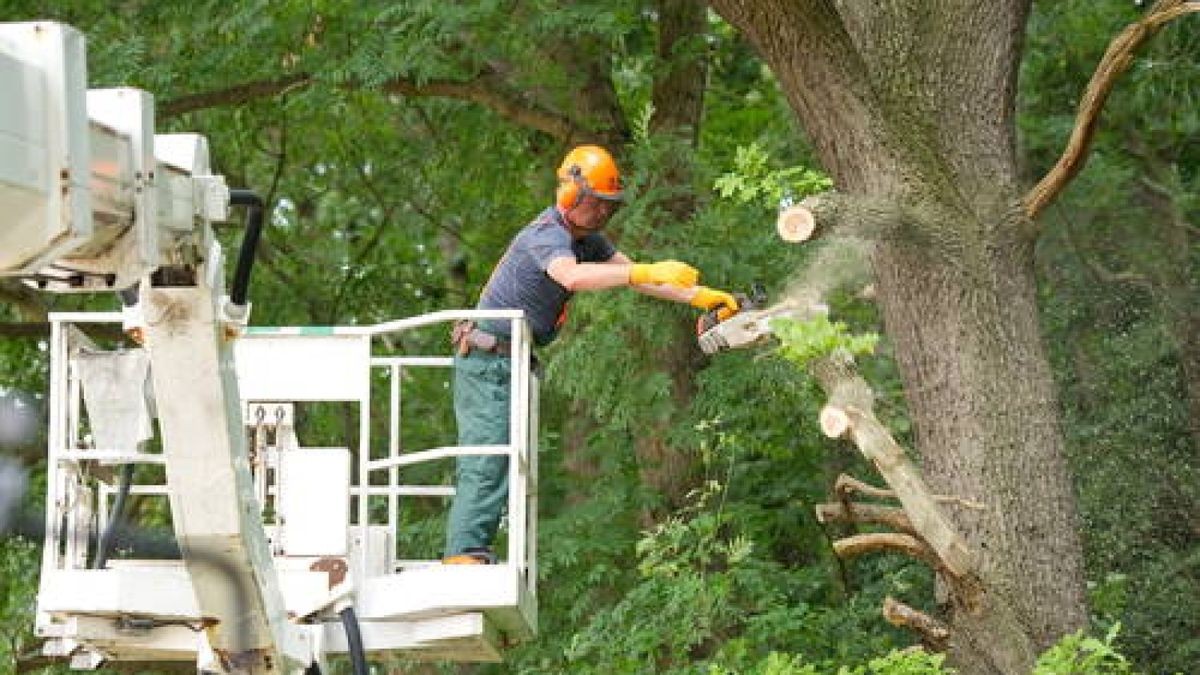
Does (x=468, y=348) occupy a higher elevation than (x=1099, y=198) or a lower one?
lower

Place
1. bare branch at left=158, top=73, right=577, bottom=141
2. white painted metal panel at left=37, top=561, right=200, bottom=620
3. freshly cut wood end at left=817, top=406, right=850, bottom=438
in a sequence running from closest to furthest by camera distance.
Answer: white painted metal panel at left=37, top=561, right=200, bottom=620
freshly cut wood end at left=817, top=406, right=850, bottom=438
bare branch at left=158, top=73, right=577, bottom=141

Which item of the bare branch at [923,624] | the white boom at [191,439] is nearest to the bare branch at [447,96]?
the white boom at [191,439]

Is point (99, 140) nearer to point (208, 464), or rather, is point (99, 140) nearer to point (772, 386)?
point (208, 464)

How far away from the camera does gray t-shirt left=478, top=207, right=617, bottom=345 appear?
435 inches

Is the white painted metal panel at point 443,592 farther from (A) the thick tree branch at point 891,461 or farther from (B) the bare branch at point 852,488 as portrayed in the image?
(B) the bare branch at point 852,488

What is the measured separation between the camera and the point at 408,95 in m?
16.4

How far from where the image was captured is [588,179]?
1120cm

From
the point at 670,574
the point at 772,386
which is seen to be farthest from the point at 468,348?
the point at 772,386

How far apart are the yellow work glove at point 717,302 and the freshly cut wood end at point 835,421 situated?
73 centimetres

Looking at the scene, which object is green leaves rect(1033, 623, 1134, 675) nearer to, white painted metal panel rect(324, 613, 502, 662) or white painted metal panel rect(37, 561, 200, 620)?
white painted metal panel rect(324, 613, 502, 662)

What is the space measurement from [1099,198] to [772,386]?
4449 mm

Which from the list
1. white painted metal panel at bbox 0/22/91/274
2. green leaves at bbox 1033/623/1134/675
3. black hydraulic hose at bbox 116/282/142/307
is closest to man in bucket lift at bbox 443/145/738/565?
green leaves at bbox 1033/623/1134/675

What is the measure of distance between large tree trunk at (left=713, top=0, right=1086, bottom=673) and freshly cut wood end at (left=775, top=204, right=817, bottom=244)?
0.84ft

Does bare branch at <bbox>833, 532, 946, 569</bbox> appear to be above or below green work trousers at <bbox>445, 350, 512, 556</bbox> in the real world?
below
